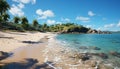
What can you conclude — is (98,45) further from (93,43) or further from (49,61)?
(49,61)

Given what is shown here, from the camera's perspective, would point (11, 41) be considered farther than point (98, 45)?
No

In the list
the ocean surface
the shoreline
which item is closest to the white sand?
the shoreline

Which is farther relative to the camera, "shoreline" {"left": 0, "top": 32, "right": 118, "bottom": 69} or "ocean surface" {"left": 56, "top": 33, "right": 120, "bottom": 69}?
"ocean surface" {"left": 56, "top": 33, "right": 120, "bottom": 69}

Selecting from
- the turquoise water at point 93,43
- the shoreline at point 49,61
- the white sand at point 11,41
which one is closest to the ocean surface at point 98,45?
the turquoise water at point 93,43

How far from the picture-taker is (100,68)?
16.4 m

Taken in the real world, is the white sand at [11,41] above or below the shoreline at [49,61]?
above

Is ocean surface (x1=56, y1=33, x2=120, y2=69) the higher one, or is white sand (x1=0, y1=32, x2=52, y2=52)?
white sand (x1=0, y1=32, x2=52, y2=52)

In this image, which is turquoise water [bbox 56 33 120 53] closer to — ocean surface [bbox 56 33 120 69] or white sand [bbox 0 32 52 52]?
ocean surface [bbox 56 33 120 69]

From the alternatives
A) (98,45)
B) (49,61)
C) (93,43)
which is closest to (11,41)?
(49,61)

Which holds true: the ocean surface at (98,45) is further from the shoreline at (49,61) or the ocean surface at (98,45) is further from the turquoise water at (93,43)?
the shoreline at (49,61)

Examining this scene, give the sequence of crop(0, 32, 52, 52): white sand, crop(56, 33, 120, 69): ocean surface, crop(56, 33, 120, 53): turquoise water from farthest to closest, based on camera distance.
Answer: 1. crop(56, 33, 120, 53): turquoise water
2. crop(0, 32, 52, 52): white sand
3. crop(56, 33, 120, 69): ocean surface

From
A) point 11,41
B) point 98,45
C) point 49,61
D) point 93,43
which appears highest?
point 11,41

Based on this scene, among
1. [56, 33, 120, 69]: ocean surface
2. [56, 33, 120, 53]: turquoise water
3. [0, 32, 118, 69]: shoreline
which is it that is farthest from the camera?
[56, 33, 120, 53]: turquoise water

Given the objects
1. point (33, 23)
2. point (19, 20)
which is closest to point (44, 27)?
point (33, 23)
